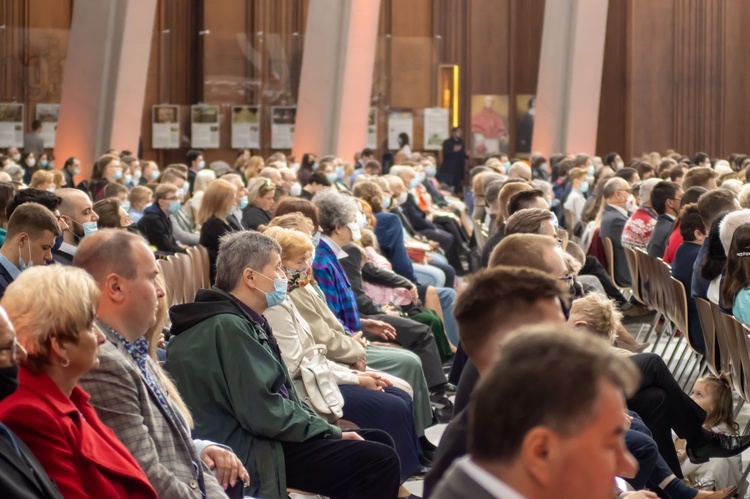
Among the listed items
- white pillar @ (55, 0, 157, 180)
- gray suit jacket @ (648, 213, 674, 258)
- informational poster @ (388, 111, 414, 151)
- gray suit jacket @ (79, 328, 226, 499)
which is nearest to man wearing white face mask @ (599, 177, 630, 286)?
gray suit jacket @ (648, 213, 674, 258)

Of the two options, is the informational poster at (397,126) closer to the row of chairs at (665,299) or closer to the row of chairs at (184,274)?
the row of chairs at (665,299)

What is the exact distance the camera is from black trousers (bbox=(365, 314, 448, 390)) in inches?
281

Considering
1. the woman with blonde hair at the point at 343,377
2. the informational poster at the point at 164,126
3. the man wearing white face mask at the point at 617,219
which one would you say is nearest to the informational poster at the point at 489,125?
the informational poster at the point at 164,126

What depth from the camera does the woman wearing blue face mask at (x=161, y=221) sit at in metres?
9.26

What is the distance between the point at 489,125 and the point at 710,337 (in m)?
18.3

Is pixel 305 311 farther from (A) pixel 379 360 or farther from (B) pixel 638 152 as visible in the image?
(B) pixel 638 152

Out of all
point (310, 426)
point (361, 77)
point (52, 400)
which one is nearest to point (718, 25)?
point (361, 77)

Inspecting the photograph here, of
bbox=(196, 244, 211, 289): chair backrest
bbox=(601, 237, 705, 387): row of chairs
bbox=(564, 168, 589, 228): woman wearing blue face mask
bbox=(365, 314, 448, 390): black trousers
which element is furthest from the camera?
bbox=(564, 168, 589, 228): woman wearing blue face mask

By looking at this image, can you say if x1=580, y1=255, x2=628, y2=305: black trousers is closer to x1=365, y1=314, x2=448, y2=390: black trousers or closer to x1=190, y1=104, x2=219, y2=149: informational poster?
x1=365, y1=314, x2=448, y2=390: black trousers

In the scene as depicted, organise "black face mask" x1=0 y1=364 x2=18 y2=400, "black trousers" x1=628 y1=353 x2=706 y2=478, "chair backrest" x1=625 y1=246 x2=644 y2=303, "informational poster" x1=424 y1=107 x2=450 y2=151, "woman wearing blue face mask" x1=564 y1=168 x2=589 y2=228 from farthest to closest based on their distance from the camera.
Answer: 1. "informational poster" x1=424 y1=107 x2=450 y2=151
2. "woman wearing blue face mask" x1=564 y1=168 x2=589 y2=228
3. "chair backrest" x1=625 y1=246 x2=644 y2=303
4. "black trousers" x1=628 y1=353 x2=706 y2=478
5. "black face mask" x1=0 y1=364 x2=18 y2=400

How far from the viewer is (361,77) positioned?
17.6 meters

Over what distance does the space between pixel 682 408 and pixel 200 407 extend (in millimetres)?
2199

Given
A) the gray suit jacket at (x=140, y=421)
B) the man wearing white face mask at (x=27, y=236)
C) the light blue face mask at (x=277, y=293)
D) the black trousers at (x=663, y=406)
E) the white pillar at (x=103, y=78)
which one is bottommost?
the black trousers at (x=663, y=406)

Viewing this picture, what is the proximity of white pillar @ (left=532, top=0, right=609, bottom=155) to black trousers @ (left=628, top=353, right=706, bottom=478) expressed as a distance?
48.6ft
